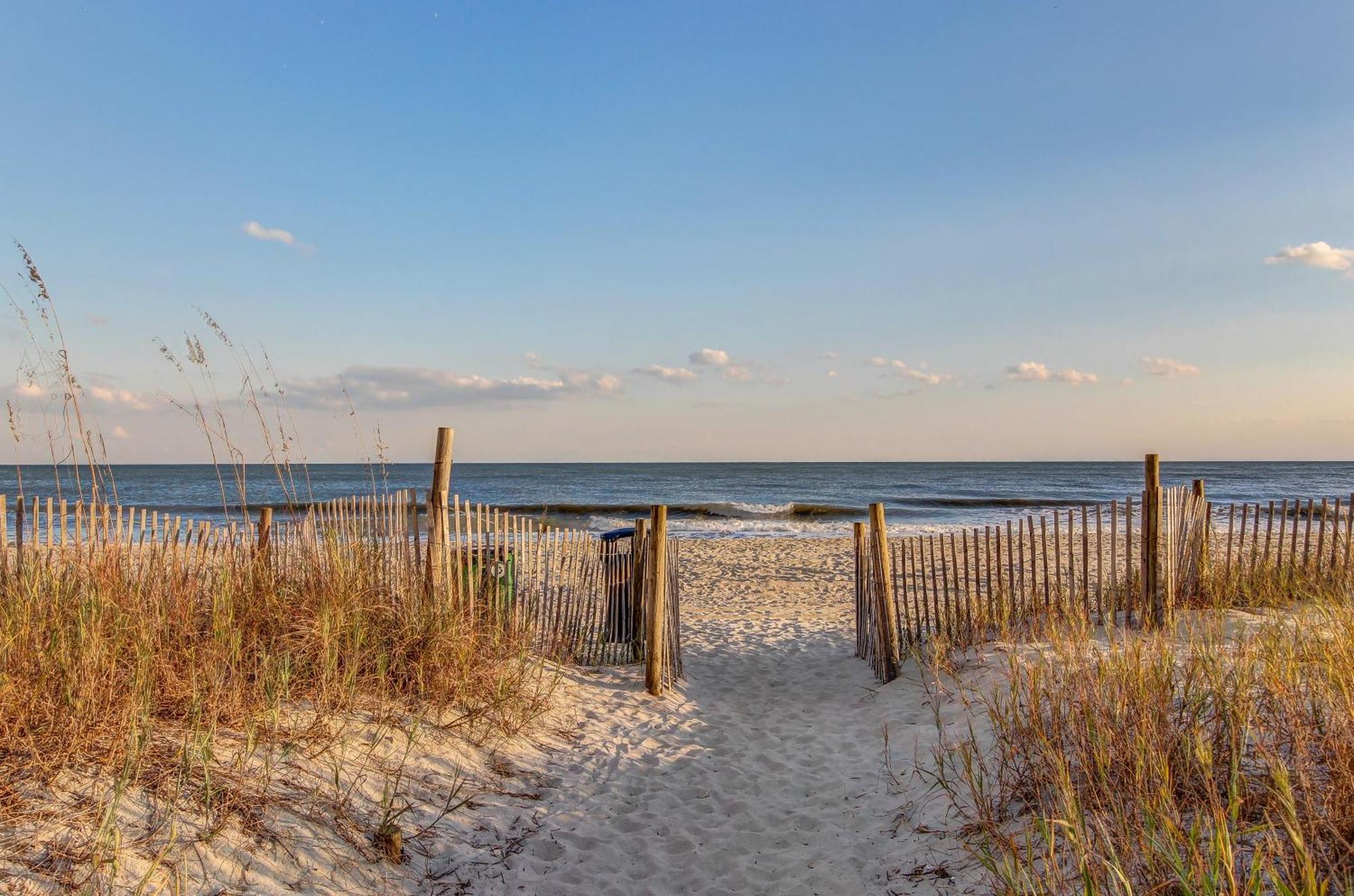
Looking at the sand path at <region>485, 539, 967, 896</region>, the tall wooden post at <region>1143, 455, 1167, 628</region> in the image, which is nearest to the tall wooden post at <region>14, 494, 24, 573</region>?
the sand path at <region>485, 539, 967, 896</region>

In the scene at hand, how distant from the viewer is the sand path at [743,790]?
388 centimetres

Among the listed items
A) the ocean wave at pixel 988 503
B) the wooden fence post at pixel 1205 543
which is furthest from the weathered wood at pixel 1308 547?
the ocean wave at pixel 988 503

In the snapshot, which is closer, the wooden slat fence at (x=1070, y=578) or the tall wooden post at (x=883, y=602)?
the tall wooden post at (x=883, y=602)

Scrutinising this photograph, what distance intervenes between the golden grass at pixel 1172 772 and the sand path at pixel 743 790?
1.64ft

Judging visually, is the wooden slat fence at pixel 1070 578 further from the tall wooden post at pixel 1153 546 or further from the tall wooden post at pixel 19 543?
the tall wooden post at pixel 19 543

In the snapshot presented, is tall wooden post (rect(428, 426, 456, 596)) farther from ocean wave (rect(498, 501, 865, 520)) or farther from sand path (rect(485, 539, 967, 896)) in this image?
ocean wave (rect(498, 501, 865, 520))

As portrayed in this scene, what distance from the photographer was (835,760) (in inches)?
213

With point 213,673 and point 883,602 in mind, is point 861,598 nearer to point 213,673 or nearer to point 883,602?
point 883,602

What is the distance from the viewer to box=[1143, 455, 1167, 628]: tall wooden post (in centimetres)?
726

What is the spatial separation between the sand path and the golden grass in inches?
19.6

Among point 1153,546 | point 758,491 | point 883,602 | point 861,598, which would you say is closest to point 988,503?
point 758,491

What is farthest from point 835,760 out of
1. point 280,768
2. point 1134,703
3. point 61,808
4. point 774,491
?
point 774,491

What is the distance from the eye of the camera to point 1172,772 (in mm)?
3457

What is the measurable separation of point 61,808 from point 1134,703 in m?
4.68
